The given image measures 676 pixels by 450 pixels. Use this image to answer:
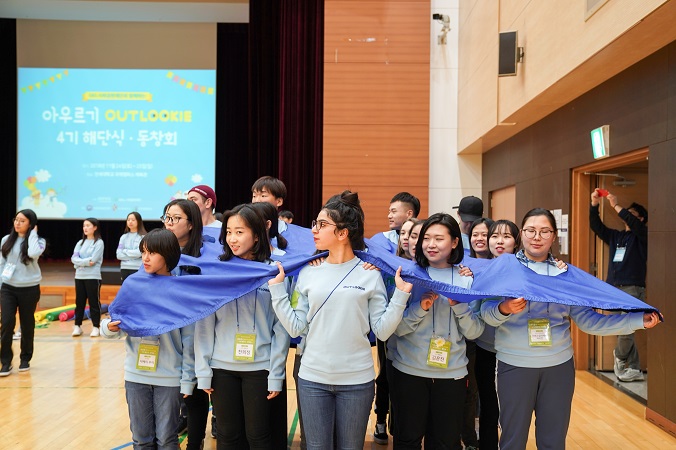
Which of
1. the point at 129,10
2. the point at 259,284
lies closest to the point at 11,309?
the point at 259,284

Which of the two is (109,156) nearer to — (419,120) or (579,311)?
(419,120)

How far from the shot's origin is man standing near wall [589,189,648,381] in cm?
514

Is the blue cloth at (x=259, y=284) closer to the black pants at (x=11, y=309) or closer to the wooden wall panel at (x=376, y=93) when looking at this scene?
the black pants at (x=11, y=309)

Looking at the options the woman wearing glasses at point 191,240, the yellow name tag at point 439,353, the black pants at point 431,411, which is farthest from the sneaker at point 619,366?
the woman wearing glasses at point 191,240

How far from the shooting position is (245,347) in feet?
8.63

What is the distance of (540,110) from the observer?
236 inches

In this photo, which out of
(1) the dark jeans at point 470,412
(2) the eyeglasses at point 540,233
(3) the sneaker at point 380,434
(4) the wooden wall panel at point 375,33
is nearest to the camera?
(2) the eyeglasses at point 540,233

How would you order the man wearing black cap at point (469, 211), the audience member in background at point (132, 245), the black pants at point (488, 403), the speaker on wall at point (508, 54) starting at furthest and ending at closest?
the audience member in background at point (132, 245) → the speaker on wall at point (508, 54) → the man wearing black cap at point (469, 211) → the black pants at point (488, 403)

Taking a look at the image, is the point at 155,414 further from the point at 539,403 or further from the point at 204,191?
the point at 539,403

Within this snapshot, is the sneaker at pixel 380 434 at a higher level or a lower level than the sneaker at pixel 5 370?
higher

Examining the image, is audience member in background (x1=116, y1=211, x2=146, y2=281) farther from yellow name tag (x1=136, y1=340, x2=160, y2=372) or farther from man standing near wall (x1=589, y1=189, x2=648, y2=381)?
man standing near wall (x1=589, y1=189, x2=648, y2=381)

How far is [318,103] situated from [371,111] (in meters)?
1.45

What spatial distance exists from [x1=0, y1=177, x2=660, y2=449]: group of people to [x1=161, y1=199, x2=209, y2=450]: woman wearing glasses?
0.25 metres

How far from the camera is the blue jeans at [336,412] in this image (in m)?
2.41
